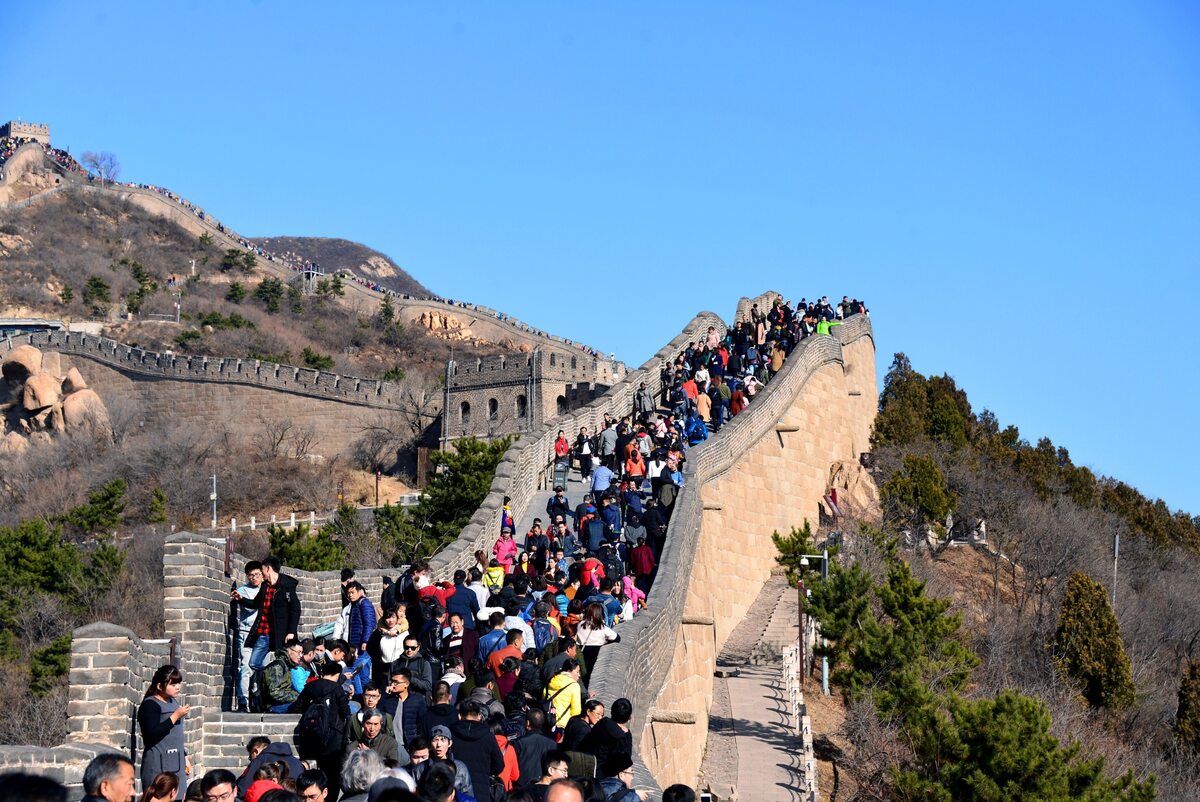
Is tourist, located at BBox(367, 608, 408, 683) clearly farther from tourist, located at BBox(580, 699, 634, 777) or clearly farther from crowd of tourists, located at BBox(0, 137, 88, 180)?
crowd of tourists, located at BBox(0, 137, 88, 180)

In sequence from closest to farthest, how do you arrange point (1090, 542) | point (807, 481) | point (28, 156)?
point (807, 481) → point (1090, 542) → point (28, 156)

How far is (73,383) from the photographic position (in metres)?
59.9

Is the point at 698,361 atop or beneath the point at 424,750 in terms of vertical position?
atop

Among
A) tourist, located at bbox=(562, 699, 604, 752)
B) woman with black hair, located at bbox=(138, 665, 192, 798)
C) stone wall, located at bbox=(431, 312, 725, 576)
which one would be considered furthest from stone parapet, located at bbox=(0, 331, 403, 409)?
woman with black hair, located at bbox=(138, 665, 192, 798)

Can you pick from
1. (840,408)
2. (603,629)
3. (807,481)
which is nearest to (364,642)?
(603,629)

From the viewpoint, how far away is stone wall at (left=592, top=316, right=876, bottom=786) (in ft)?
51.8

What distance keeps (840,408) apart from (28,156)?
71.8m

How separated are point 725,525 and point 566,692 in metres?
16.0

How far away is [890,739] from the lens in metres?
22.5

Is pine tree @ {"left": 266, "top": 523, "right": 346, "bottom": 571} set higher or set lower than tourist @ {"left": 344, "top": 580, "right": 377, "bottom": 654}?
higher

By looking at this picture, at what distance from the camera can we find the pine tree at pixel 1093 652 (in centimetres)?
3381

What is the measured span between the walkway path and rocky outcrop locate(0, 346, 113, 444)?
3547cm

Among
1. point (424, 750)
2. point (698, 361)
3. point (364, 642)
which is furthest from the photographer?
point (698, 361)

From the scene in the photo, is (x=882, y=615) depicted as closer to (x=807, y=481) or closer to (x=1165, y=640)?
(x=807, y=481)
